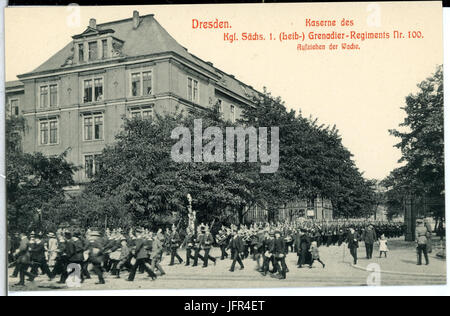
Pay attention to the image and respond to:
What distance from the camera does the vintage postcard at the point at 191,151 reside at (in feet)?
46.9

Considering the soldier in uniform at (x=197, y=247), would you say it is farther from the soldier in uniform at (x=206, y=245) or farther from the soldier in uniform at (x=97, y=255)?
the soldier in uniform at (x=97, y=255)

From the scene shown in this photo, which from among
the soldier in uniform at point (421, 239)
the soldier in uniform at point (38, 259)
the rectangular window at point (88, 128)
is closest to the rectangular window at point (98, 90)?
the rectangular window at point (88, 128)

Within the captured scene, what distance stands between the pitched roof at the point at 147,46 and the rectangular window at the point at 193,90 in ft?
3.06

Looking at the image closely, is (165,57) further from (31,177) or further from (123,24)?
(31,177)

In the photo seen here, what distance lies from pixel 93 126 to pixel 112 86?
154 centimetres

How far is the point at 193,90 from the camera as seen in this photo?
20.1m

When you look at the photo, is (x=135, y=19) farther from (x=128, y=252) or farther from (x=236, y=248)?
(x=236, y=248)

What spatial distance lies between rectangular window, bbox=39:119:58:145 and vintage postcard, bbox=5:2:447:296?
8 centimetres

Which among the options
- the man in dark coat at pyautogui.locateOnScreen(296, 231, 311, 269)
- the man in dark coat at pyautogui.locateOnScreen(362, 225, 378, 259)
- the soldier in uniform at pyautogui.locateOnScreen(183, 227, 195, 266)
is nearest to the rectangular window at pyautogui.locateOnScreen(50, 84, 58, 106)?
the soldier in uniform at pyautogui.locateOnScreen(183, 227, 195, 266)

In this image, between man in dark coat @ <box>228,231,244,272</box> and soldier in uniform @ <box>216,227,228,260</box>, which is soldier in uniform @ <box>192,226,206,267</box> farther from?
man in dark coat @ <box>228,231,244,272</box>

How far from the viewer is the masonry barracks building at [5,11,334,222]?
17.5 m

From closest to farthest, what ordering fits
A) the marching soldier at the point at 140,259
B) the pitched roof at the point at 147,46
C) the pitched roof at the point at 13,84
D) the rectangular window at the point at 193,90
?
the marching soldier at the point at 140,259
the pitched roof at the point at 13,84
the pitched roof at the point at 147,46
the rectangular window at the point at 193,90
